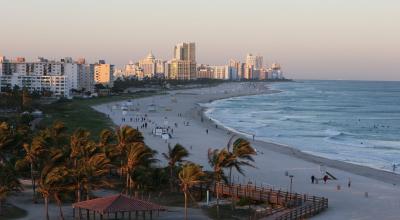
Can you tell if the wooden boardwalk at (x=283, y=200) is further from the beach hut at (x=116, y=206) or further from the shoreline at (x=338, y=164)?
the shoreline at (x=338, y=164)

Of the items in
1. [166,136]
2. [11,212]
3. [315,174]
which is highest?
[11,212]

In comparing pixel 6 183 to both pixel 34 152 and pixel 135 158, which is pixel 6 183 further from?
pixel 135 158

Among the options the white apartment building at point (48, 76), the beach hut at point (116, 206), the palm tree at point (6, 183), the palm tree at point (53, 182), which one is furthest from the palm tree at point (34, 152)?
the white apartment building at point (48, 76)

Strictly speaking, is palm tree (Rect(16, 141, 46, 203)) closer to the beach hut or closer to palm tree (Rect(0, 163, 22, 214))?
palm tree (Rect(0, 163, 22, 214))

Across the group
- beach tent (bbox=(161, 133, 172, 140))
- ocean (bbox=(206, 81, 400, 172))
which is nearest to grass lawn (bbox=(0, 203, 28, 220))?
ocean (bbox=(206, 81, 400, 172))

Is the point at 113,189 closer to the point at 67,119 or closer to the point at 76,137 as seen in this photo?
the point at 76,137

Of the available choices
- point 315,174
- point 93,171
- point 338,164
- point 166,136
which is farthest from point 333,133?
point 93,171
